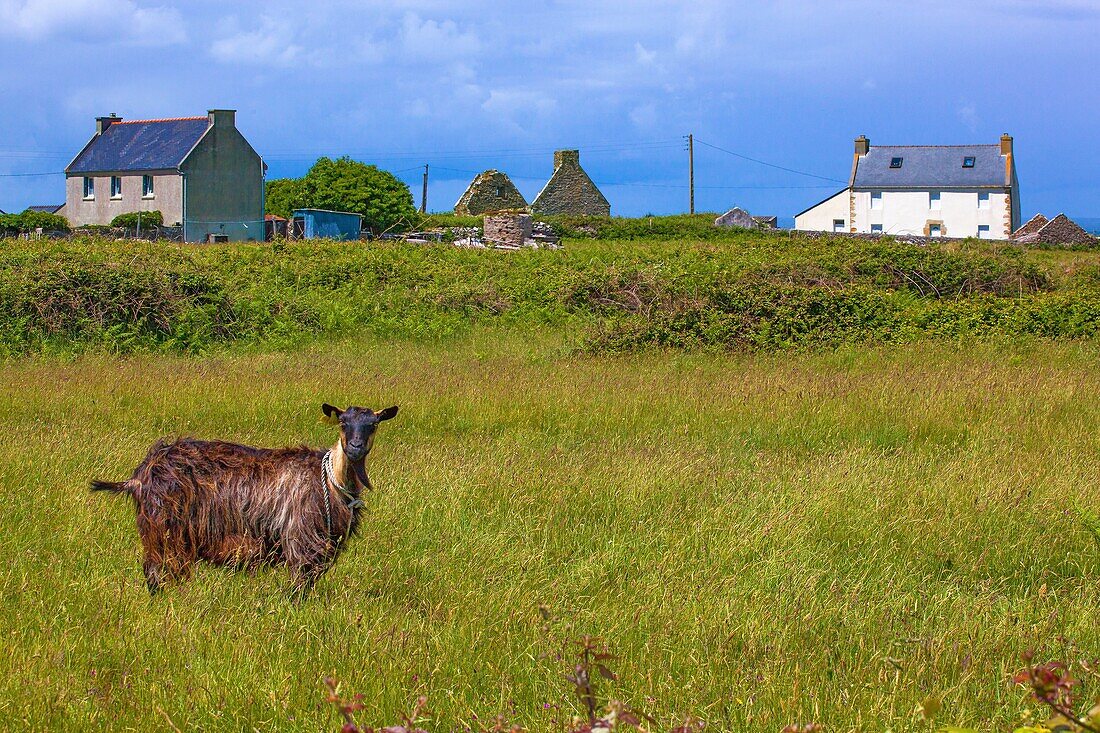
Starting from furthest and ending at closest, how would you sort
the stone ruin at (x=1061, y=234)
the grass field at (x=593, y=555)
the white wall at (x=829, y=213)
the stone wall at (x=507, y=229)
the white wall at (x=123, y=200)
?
the white wall at (x=829, y=213) → the white wall at (x=123, y=200) → the stone ruin at (x=1061, y=234) → the stone wall at (x=507, y=229) → the grass field at (x=593, y=555)

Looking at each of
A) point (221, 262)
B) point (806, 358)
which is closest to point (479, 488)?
point (806, 358)

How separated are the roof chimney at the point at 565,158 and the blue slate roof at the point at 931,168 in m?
20.9

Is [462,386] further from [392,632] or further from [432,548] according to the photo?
[392,632]

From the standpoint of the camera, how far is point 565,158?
6216cm

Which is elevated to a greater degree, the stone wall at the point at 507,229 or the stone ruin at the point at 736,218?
the stone ruin at the point at 736,218

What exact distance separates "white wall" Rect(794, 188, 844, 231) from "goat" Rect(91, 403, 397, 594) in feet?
225

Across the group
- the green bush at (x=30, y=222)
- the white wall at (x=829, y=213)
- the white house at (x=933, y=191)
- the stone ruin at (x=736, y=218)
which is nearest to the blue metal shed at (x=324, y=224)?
the green bush at (x=30, y=222)

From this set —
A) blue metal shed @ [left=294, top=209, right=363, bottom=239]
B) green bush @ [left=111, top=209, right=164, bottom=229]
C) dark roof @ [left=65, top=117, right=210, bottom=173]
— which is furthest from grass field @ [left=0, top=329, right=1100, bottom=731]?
dark roof @ [left=65, top=117, right=210, bottom=173]

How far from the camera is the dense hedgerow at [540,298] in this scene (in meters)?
17.7

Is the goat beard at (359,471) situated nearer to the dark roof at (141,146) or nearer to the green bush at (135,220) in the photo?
the green bush at (135,220)

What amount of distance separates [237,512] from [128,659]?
1337 millimetres

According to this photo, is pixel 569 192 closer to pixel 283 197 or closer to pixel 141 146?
pixel 283 197

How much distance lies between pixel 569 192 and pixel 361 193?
38.8ft

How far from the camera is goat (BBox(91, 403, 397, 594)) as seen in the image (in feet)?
19.7
